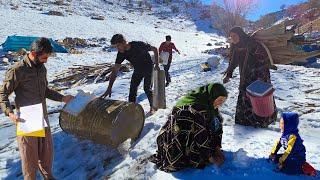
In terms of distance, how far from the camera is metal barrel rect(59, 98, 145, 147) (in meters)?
5.92

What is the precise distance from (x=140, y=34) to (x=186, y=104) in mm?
33454

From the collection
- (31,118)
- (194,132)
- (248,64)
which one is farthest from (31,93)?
(248,64)

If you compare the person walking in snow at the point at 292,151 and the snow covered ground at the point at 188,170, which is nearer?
the person walking in snow at the point at 292,151

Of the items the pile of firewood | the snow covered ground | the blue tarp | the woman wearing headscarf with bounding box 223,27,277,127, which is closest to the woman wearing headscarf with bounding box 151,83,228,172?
the snow covered ground

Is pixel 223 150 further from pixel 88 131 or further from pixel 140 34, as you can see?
pixel 140 34

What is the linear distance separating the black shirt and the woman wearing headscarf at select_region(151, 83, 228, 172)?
8.73 ft

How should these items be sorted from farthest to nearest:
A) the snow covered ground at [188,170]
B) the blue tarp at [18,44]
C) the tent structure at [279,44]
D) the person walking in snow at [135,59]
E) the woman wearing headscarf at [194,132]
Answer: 1. the blue tarp at [18,44]
2. the person walking in snow at [135,59]
3. the tent structure at [279,44]
4. the snow covered ground at [188,170]
5. the woman wearing headscarf at [194,132]

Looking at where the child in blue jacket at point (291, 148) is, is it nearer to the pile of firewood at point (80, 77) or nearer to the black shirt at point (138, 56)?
the black shirt at point (138, 56)

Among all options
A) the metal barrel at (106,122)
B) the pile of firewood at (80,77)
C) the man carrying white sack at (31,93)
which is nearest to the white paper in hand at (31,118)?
the man carrying white sack at (31,93)

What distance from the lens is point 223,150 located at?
17.7ft

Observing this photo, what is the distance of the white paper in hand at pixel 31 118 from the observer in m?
4.62

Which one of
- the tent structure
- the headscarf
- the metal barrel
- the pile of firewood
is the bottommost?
the pile of firewood

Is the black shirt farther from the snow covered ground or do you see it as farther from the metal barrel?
the metal barrel

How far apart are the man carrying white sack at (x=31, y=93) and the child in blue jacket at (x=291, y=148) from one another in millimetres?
2600
